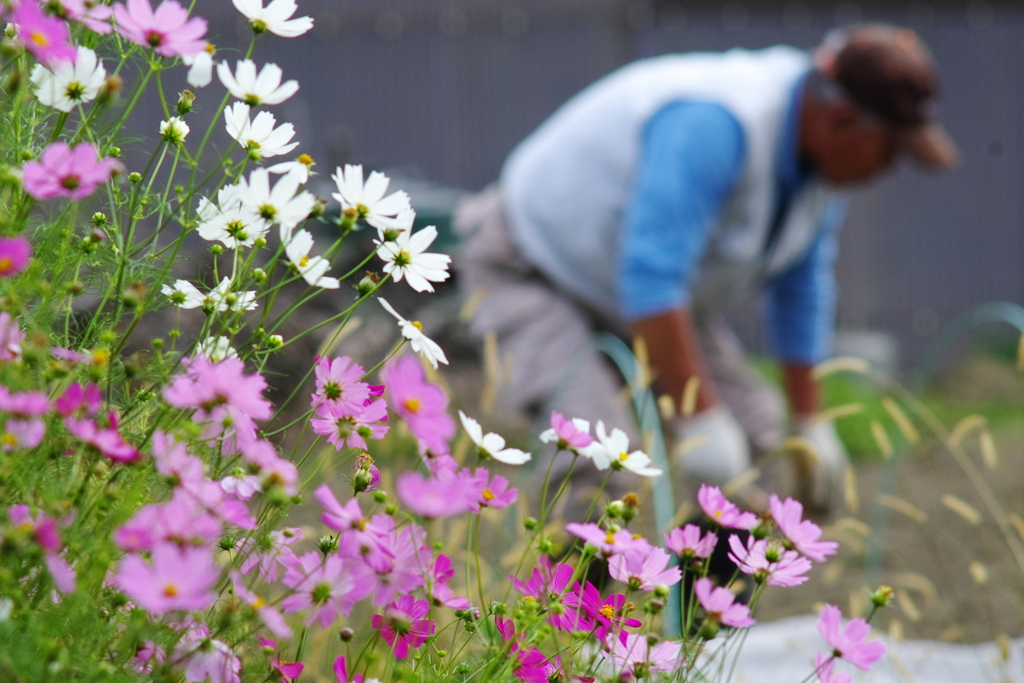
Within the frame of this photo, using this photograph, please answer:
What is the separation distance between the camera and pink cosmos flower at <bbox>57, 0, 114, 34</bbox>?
22.6 inches

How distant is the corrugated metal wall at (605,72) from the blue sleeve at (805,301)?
15.4ft

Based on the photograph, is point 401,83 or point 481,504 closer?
point 481,504

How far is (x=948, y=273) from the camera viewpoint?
24.9 ft

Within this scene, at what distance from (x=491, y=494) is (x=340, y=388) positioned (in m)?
0.13

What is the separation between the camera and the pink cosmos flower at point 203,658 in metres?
0.51

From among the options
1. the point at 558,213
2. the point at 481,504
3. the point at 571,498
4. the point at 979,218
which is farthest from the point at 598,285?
the point at 979,218

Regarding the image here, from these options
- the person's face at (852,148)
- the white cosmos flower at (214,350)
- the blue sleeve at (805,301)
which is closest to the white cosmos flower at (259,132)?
the white cosmos flower at (214,350)

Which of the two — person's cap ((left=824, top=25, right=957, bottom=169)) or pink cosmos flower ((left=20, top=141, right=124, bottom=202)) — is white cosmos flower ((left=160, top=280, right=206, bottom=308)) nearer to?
pink cosmos flower ((left=20, top=141, right=124, bottom=202))

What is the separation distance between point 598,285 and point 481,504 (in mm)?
2028

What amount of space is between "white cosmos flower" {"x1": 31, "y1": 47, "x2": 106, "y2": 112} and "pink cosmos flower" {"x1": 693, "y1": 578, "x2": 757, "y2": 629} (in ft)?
1.63

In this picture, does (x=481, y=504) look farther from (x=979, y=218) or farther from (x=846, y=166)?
(x=979, y=218)

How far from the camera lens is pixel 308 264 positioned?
612 mm

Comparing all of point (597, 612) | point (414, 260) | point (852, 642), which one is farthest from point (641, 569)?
point (414, 260)

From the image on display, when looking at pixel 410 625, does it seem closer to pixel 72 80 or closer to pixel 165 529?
pixel 165 529
